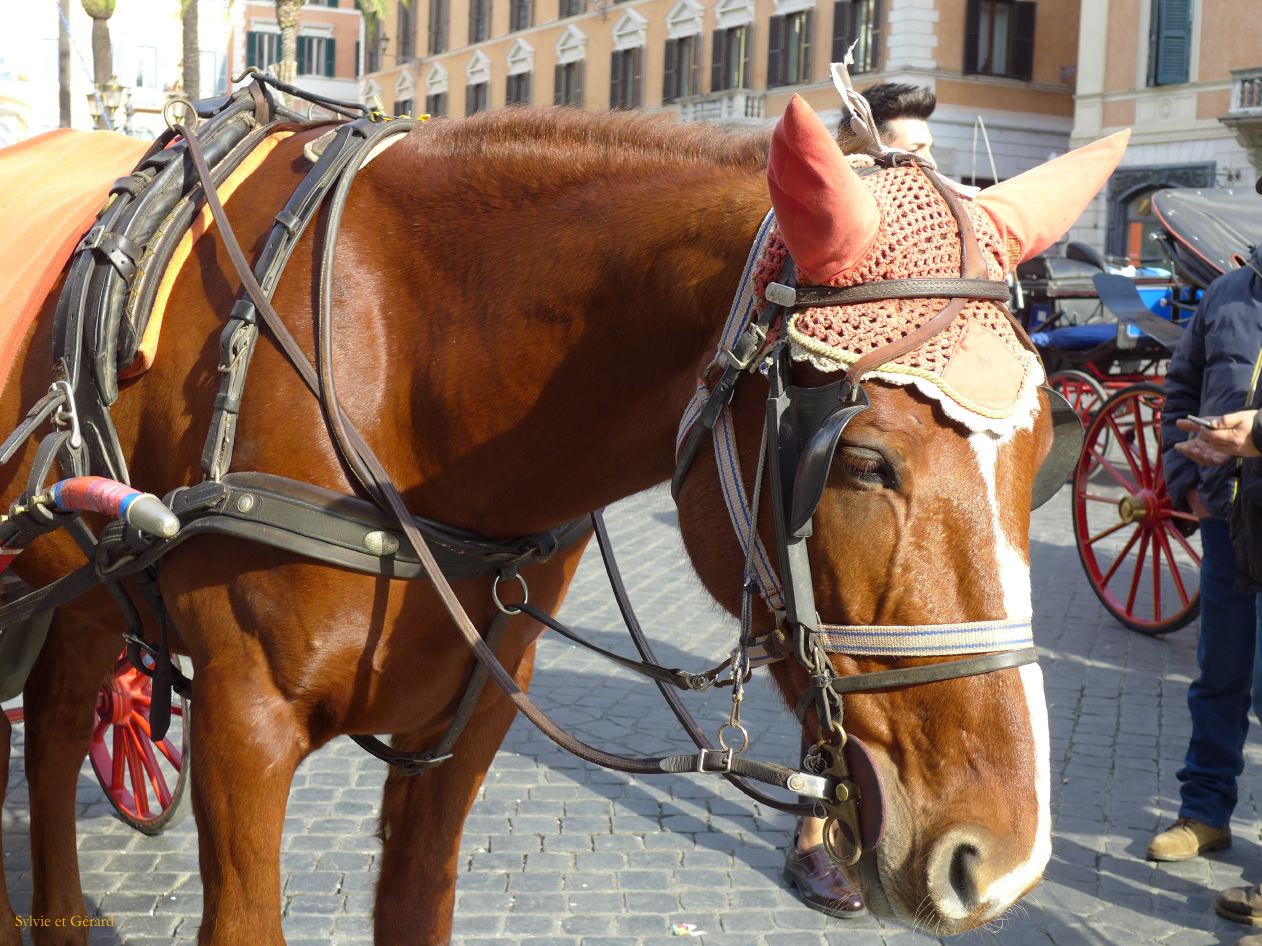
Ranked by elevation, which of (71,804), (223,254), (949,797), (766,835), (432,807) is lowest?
(766,835)

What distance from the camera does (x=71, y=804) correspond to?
3107 mm

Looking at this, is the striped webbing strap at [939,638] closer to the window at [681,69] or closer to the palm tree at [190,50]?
the palm tree at [190,50]

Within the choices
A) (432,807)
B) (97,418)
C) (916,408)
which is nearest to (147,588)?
(97,418)

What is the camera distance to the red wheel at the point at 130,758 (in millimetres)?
3793

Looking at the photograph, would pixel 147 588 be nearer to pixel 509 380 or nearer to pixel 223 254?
pixel 223 254

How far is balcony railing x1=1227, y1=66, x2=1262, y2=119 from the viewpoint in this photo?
2131 cm

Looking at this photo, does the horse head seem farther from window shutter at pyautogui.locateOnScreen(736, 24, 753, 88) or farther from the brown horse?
window shutter at pyautogui.locateOnScreen(736, 24, 753, 88)

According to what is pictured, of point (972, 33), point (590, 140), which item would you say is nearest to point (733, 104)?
point (972, 33)

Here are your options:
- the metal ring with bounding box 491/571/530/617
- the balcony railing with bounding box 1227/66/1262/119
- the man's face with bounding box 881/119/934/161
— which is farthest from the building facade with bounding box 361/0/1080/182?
the metal ring with bounding box 491/571/530/617

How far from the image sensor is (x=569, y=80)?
118ft

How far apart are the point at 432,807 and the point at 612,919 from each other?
3.74 ft

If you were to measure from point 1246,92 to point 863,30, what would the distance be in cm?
842

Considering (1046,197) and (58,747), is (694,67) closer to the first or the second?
(58,747)

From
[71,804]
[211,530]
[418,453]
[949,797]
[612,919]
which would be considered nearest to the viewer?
[949,797]
